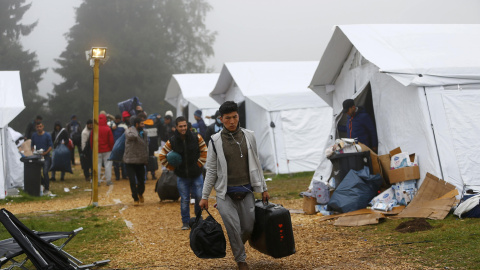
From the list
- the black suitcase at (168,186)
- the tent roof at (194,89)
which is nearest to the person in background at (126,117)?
the tent roof at (194,89)

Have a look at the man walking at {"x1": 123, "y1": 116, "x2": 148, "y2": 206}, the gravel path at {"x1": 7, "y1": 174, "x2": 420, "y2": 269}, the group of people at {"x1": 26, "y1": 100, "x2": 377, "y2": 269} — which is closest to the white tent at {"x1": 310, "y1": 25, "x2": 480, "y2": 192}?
the group of people at {"x1": 26, "y1": 100, "x2": 377, "y2": 269}

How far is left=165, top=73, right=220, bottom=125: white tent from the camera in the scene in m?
23.7

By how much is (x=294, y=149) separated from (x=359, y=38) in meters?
6.27

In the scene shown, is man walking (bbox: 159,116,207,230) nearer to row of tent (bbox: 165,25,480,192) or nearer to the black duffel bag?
the black duffel bag

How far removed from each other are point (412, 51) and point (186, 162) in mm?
4742

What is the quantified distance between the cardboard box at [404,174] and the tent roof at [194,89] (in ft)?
47.3

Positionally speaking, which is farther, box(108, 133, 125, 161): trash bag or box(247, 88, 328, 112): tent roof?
box(247, 88, 328, 112): tent roof

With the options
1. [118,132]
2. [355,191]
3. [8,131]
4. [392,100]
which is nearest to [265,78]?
[118,132]

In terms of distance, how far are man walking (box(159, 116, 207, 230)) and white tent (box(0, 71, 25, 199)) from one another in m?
6.60

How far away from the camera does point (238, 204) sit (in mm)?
5582

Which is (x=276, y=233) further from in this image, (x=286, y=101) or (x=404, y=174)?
(x=286, y=101)

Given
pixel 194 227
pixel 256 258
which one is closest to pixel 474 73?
pixel 256 258

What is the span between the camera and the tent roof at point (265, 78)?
17.9 metres

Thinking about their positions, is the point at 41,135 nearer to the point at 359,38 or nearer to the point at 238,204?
the point at 359,38
